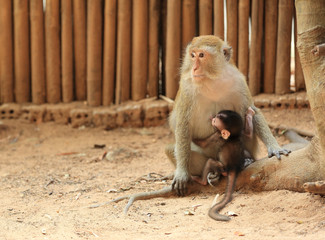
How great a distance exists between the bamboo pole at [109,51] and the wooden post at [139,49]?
0.99 feet

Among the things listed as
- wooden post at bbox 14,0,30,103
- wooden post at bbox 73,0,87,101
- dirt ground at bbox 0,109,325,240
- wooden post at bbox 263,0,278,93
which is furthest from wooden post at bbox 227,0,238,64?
wooden post at bbox 14,0,30,103

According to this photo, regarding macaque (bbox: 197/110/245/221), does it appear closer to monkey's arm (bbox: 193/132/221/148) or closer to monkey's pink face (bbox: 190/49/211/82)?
monkey's arm (bbox: 193/132/221/148)

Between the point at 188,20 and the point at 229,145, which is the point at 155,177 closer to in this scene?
the point at 229,145

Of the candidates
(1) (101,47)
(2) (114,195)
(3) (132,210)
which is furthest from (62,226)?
(1) (101,47)

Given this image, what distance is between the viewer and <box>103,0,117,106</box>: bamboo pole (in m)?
7.06

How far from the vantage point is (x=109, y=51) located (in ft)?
23.5

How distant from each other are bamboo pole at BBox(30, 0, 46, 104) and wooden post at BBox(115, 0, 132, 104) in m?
1.16

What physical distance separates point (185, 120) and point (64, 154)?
7.91 ft

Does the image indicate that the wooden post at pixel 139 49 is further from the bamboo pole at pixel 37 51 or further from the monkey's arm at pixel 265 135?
the monkey's arm at pixel 265 135

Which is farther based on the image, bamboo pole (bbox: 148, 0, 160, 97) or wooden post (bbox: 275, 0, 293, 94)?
bamboo pole (bbox: 148, 0, 160, 97)

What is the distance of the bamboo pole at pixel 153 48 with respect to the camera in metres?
7.02

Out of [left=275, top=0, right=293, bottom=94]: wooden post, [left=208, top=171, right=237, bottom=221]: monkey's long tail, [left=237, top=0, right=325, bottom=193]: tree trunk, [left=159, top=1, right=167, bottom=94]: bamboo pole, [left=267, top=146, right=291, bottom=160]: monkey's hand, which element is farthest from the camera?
[left=159, top=1, right=167, bottom=94]: bamboo pole

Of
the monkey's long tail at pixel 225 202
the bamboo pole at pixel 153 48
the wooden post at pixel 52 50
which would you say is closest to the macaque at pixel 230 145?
the monkey's long tail at pixel 225 202

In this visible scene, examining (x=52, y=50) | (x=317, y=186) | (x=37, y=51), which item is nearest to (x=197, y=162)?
(x=317, y=186)
